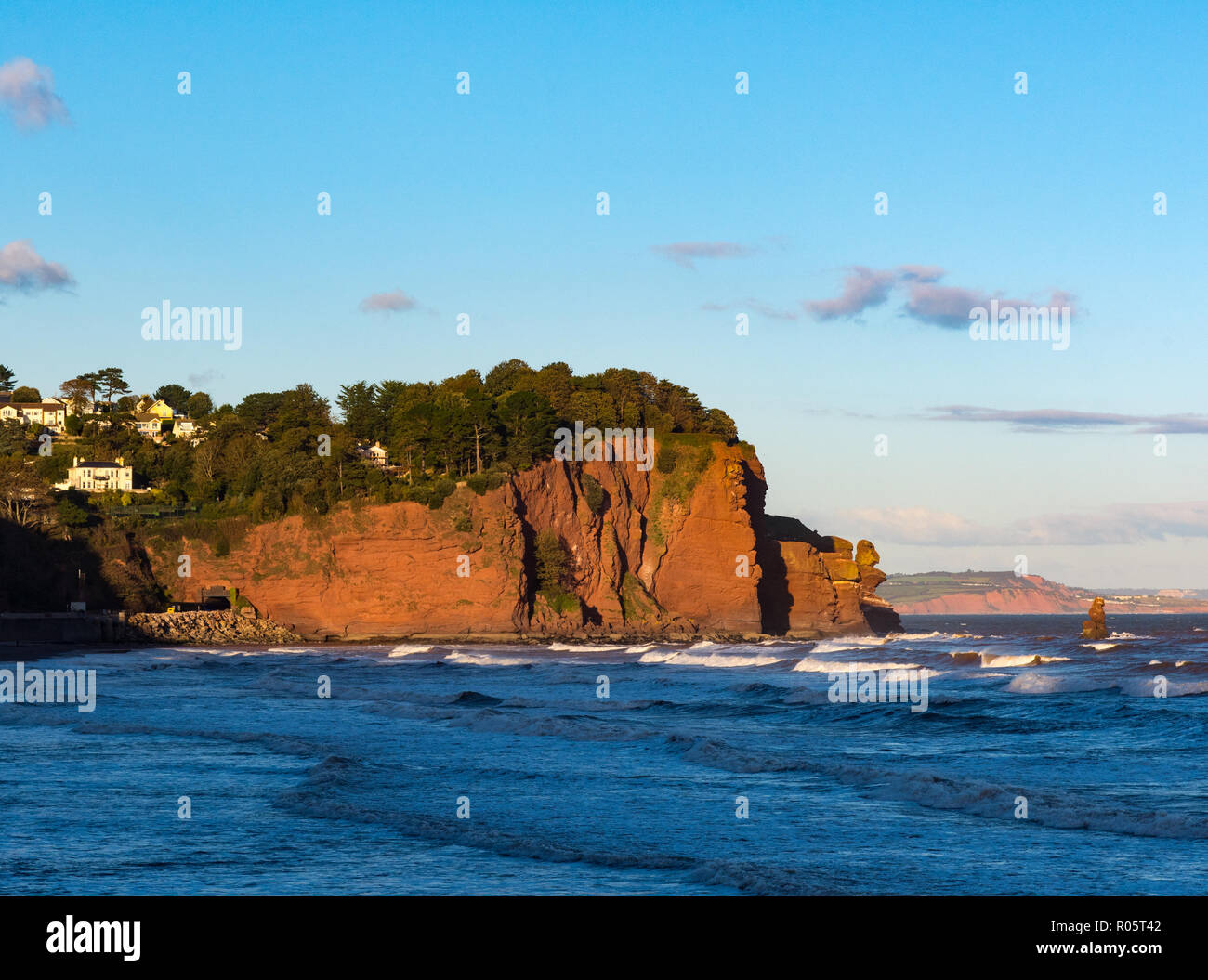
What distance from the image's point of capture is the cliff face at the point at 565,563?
3164 inches

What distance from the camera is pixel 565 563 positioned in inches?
3374

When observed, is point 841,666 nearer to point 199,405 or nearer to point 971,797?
point 971,797

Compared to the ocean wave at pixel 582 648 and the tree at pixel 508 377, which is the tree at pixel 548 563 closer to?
the ocean wave at pixel 582 648

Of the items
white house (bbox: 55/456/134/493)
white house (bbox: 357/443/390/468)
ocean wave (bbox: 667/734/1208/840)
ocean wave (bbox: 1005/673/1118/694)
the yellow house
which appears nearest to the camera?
ocean wave (bbox: 667/734/1208/840)

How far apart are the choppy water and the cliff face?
42220mm

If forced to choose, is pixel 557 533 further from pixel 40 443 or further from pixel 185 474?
pixel 40 443

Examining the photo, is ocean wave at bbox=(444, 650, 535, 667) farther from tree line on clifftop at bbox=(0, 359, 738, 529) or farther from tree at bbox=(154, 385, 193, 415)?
tree at bbox=(154, 385, 193, 415)

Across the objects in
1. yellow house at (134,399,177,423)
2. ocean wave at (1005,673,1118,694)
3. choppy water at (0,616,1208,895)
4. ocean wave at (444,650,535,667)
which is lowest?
ocean wave at (444,650,535,667)

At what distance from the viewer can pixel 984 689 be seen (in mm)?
36438

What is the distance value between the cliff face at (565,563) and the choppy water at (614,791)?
42220mm

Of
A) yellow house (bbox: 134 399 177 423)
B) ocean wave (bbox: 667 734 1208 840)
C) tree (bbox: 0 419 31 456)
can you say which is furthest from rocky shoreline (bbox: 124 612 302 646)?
yellow house (bbox: 134 399 177 423)

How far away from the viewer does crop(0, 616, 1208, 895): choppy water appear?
12.1 m

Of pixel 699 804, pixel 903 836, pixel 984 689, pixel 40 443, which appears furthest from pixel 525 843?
pixel 40 443

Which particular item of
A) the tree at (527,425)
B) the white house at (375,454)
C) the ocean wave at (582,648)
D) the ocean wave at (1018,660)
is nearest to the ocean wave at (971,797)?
the ocean wave at (1018,660)
